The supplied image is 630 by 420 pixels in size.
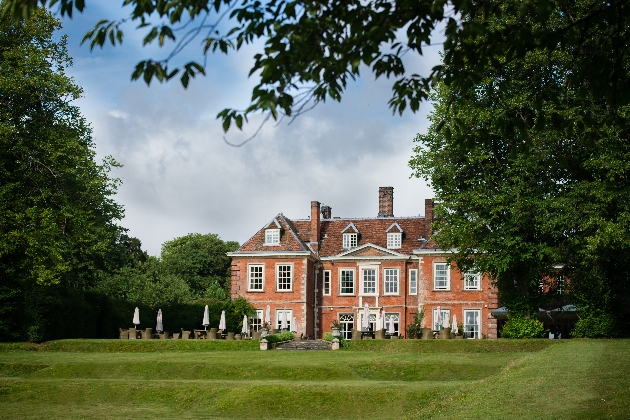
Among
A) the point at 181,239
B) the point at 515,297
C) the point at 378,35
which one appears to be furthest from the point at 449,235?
the point at 181,239

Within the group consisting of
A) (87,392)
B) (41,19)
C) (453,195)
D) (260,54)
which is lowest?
(87,392)

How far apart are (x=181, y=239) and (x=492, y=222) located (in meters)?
52.4

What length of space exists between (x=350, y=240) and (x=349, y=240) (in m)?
0.06

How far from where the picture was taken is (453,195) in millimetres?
33094

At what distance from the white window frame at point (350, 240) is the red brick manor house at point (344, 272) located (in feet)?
0.21

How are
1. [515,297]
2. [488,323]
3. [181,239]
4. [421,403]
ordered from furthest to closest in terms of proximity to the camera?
[181,239]
[488,323]
[515,297]
[421,403]

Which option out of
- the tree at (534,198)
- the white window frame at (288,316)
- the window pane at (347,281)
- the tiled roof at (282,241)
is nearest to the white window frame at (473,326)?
the window pane at (347,281)

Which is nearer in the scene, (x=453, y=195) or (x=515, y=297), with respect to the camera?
(x=453, y=195)

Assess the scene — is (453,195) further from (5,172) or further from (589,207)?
(5,172)

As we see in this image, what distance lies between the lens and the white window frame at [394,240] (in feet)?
165

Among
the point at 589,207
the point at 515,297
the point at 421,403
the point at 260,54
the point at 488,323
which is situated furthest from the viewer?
the point at 488,323

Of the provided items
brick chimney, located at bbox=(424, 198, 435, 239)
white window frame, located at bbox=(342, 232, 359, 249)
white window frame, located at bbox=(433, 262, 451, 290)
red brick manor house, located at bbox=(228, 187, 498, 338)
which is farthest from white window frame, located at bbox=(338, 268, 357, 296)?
white window frame, located at bbox=(433, 262, 451, 290)

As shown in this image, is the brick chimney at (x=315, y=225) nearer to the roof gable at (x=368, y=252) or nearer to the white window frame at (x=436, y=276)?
the roof gable at (x=368, y=252)

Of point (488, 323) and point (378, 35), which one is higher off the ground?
point (378, 35)
